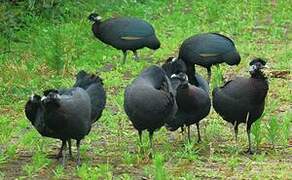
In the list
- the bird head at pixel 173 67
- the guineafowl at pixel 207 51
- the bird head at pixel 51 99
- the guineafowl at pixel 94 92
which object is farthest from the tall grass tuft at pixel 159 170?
the guineafowl at pixel 207 51

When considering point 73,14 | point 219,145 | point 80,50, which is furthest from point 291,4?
point 219,145

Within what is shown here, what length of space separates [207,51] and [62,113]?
435 cm

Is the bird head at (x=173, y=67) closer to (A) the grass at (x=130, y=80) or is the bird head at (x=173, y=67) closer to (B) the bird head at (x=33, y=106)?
(A) the grass at (x=130, y=80)

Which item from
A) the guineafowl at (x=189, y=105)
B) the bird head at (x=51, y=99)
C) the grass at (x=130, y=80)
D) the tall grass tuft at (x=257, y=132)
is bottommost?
the grass at (x=130, y=80)

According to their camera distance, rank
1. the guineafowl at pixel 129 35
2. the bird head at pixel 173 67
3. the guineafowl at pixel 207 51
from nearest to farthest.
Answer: the bird head at pixel 173 67
the guineafowl at pixel 207 51
the guineafowl at pixel 129 35

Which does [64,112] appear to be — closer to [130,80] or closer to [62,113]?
[62,113]

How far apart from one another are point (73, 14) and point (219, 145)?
9479 millimetres

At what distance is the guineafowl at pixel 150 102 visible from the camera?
7605 mm

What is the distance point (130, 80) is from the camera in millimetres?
12227

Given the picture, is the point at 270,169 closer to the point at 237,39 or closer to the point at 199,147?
the point at 199,147

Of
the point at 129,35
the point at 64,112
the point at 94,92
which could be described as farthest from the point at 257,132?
the point at 129,35

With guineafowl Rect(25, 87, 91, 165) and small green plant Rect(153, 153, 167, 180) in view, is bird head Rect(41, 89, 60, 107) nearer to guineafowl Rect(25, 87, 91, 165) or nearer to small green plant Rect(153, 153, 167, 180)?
guineafowl Rect(25, 87, 91, 165)

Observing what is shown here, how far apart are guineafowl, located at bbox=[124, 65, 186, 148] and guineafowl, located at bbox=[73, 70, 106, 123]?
369 mm

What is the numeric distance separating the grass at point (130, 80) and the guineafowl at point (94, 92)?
452mm
